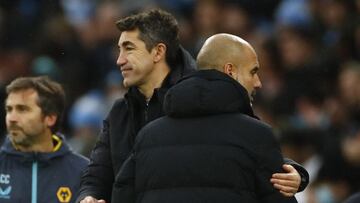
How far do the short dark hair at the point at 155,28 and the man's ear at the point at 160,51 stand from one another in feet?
0.06

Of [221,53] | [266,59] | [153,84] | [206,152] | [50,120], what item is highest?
[266,59]

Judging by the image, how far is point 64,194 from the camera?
8156mm

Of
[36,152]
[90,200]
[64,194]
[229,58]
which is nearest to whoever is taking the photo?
[229,58]

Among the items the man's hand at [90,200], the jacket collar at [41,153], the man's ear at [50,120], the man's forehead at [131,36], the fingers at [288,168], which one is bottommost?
the man's hand at [90,200]

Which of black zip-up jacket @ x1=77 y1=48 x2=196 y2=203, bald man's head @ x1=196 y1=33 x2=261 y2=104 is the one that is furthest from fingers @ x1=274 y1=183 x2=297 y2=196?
black zip-up jacket @ x1=77 y1=48 x2=196 y2=203

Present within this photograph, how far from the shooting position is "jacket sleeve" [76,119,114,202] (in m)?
7.38

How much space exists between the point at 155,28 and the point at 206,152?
1087 millimetres

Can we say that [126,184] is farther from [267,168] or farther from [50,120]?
[50,120]

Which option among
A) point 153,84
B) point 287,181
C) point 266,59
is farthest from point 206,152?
point 266,59

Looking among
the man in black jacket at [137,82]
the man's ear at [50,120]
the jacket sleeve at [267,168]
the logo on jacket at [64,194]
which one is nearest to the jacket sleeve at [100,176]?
the man in black jacket at [137,82]

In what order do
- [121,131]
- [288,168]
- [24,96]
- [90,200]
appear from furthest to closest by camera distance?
[24,96], [121,131], [90,200], [288,168]

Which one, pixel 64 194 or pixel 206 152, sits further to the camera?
pixel 64 194

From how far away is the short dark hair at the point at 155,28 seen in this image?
7.40 metres

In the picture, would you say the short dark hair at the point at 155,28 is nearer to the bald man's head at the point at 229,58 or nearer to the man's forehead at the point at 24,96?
the bald man's head at the point at 229,58
